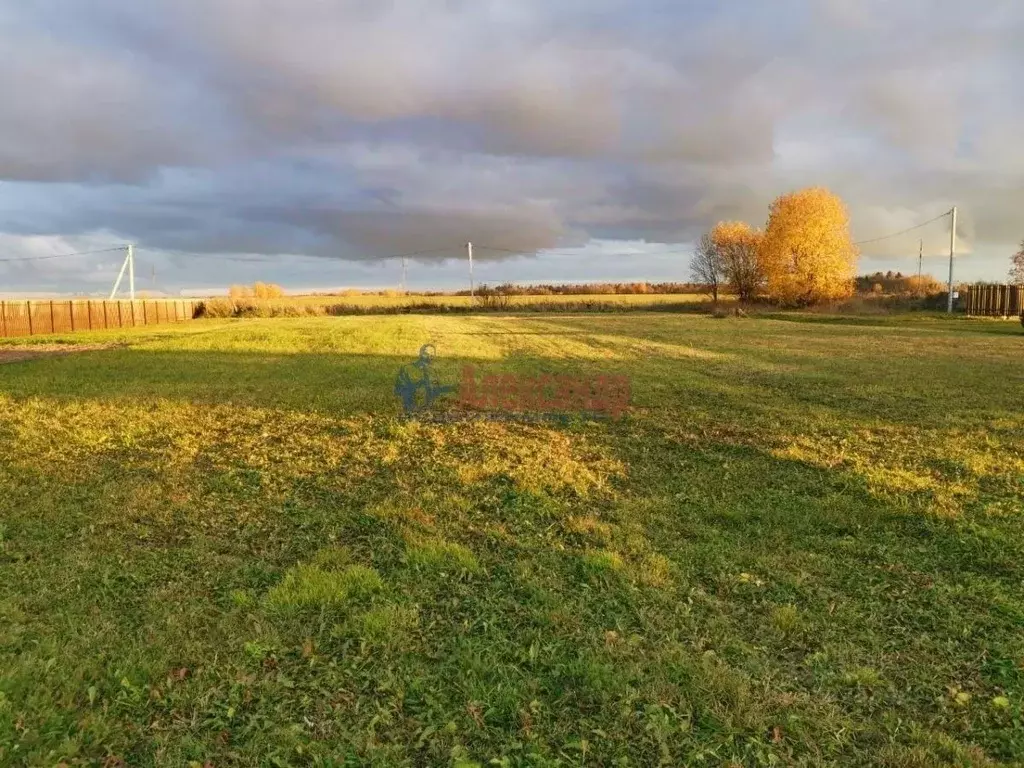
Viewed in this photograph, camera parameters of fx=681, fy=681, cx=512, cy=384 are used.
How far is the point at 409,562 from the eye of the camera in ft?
16.0

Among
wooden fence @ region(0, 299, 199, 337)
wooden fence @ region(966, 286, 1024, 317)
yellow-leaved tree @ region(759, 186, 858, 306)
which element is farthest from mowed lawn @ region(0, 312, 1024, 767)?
yellow-leaved tree @ region(759, 186, 858, 306)

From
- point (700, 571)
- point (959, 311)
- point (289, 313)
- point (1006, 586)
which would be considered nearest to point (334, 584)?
point (700, 571)

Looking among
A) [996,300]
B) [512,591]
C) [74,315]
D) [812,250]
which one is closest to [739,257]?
[812,250]

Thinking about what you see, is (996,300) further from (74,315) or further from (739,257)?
(74,315)

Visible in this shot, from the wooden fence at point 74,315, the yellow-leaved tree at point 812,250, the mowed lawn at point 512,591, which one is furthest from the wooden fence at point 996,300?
the wooden fence at point 74,315

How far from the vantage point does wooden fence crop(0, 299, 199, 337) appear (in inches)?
1457

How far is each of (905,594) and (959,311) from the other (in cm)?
4961

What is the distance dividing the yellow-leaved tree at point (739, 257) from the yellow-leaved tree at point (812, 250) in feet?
22.7

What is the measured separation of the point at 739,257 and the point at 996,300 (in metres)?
26.0

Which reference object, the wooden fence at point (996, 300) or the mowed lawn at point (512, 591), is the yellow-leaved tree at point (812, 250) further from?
the mowed lawn at point (512, 591)

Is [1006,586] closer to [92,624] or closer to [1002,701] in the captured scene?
[1002,701]

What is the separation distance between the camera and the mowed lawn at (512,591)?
3088mm

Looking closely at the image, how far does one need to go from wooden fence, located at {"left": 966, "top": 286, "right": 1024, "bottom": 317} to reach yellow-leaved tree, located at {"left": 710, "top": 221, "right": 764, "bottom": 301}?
66.4 ft

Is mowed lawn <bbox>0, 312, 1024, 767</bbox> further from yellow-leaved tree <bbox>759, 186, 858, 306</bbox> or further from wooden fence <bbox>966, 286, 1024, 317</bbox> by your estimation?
yellow-leaved tree <bbox>759, 186, 858, 306</bbox>
